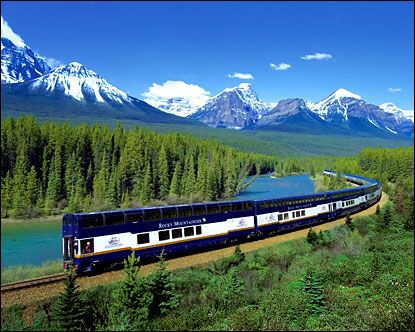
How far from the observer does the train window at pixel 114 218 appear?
82.0 ft

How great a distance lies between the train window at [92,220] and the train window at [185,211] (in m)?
6.43

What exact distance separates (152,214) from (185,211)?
317 centimetres

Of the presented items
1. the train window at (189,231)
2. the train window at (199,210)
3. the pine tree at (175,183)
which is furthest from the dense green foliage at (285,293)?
the pine tree at (175,183)

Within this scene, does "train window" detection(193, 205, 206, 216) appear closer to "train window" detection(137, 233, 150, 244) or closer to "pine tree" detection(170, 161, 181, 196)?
"train window" detection(137, 233, 150, 244)

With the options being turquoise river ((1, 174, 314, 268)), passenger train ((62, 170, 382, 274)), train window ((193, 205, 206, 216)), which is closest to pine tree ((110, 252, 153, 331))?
passenger train ((62, 170, 382, 274))

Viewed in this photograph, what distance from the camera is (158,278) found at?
2034 cm

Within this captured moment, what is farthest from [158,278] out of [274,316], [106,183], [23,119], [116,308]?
[23,119]

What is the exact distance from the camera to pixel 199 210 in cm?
3097

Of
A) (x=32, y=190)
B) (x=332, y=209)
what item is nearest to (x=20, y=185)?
(x=32, y=190)

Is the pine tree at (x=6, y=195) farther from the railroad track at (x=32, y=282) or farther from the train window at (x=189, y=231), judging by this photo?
the train window at (x=189, y=231)

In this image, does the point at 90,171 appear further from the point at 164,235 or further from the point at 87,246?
the point at 87,246

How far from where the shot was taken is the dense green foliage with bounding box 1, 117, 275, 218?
63.3 meters

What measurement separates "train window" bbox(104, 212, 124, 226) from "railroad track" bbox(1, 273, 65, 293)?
4187mm

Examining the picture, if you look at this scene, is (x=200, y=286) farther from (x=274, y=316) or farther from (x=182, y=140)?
(x=182, y=140)
